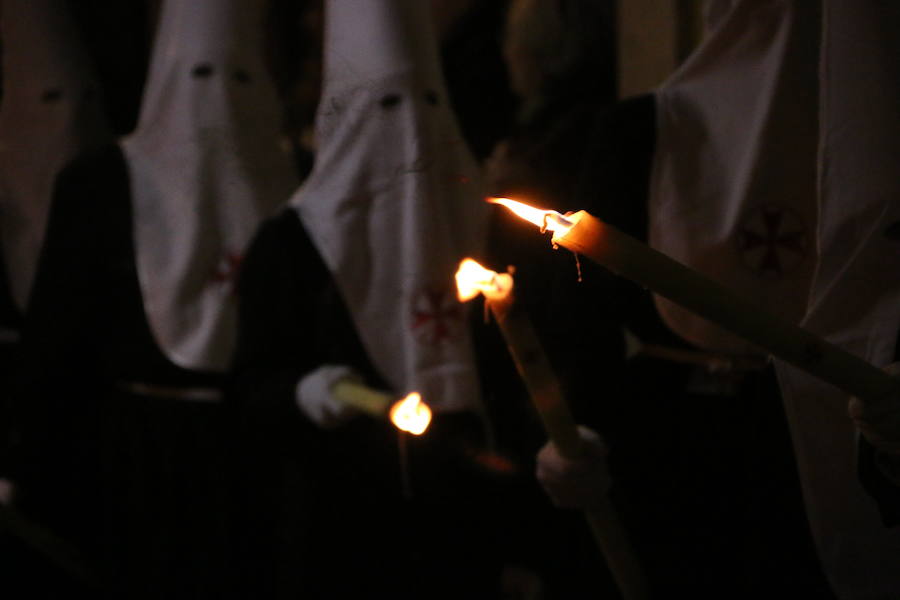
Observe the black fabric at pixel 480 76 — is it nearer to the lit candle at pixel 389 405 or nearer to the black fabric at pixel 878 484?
the lit candle at pixel 389 405

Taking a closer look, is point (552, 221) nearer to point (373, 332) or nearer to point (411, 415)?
point (411, 415)

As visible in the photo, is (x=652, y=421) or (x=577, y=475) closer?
(x=577, y=475)

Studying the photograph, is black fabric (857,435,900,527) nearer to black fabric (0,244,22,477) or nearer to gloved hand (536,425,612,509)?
gloved hand (536,425,612,509)

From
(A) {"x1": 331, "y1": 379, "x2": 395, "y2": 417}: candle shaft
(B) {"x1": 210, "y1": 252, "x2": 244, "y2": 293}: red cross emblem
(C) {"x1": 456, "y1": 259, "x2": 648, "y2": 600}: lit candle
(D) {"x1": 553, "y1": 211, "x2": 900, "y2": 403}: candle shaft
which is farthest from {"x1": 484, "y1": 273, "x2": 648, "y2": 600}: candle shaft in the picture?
(B) {"x1": 210, "y1": 252, "x2": 244, "y2": 293}: red cross emblem

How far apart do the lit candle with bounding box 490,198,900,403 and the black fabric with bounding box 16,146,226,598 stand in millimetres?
1060

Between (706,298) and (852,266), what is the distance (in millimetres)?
304

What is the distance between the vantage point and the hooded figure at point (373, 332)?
36.3 inches

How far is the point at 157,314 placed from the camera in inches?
51.4

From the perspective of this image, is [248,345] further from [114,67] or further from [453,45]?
[114,67]

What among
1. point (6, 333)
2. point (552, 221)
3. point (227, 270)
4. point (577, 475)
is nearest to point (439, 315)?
point (577, 475)

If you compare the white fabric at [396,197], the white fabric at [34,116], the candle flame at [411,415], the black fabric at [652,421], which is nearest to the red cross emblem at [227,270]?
the white fabric at [396,197]

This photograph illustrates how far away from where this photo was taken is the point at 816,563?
27.3 inches

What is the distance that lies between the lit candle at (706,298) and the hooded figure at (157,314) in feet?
2.98

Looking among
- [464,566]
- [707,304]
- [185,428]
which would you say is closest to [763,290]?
[707,304]
